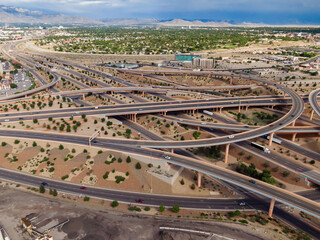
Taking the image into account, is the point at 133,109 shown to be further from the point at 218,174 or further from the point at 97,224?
the point at 97,224

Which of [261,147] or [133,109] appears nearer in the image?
[261,147]

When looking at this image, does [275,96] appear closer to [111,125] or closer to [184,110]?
[184,110]

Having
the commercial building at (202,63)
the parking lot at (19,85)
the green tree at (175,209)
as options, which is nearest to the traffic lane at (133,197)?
the green tree at (175,209)

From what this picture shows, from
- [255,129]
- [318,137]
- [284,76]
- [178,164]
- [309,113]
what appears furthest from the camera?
[284,76]

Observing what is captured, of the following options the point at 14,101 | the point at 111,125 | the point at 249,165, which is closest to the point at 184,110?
the point at 111,125

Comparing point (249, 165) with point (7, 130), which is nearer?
point (249, 165)

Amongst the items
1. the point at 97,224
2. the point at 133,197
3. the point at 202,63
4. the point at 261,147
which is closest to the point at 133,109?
the point at 133,197

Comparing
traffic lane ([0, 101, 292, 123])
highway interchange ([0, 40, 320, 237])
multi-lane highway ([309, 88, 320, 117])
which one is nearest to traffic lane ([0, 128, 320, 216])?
highway interchange ([0, 40, 320, 237])

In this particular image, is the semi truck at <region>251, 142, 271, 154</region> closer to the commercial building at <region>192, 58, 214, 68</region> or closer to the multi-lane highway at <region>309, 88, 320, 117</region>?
the multi-lane highway at <region>309, 88, 320, 117</region>
